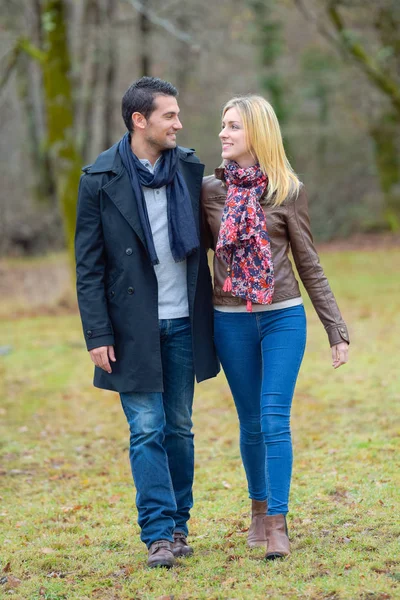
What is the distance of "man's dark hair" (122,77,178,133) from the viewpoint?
434cm

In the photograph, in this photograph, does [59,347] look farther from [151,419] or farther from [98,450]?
[151,419]

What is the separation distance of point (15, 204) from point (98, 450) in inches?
882

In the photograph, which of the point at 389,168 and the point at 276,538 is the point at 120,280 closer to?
the point at 276,538

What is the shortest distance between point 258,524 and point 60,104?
1327 centimetres

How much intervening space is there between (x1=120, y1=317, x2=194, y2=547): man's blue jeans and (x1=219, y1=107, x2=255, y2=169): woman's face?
842 millimetres

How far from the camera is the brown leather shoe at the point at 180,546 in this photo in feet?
14.6

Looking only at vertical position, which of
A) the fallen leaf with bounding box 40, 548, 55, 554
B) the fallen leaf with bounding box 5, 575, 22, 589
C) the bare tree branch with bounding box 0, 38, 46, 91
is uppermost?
the bare tree branch with bounding box 0, 38, 46, 91

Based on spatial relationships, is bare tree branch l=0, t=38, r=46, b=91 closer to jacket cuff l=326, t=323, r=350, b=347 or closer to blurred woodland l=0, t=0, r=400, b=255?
blurred woodland l=0, t=0, r=400, b=255

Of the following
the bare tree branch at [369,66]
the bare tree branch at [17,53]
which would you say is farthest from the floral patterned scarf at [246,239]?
the bare tree branch at [17,53]

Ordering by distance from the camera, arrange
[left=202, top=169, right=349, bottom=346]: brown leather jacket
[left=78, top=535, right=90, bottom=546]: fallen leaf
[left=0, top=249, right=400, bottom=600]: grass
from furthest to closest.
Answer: [left=78, top=535, right=90, bottom=546]: fallen leaf → [left=202, top=169, right=349, bottom=346]: brown leather jacket → [left=0, top=249, right=400, bottom=600]: grass

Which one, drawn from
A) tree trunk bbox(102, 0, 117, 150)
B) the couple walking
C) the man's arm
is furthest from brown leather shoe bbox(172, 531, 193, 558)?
tree trunk bbox(102, 0, 117, 150)

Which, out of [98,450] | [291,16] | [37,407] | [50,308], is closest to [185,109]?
[291,16]

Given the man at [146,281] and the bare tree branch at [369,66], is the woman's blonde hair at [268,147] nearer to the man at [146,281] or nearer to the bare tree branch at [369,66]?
the man at [146,281]

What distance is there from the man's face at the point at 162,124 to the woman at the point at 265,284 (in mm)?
255
